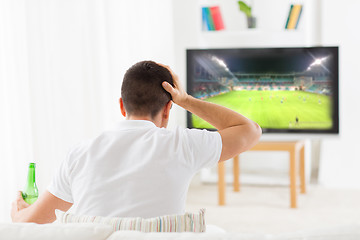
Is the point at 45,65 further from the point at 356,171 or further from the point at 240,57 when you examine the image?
the point at 356,171

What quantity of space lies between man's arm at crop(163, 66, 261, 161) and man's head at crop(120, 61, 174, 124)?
0.11ft

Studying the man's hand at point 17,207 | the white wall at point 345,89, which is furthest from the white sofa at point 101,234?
the white wall at point 345,89

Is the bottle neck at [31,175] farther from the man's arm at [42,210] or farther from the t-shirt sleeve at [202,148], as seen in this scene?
the t-shirt sleeve at [202,148]

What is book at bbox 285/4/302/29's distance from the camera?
4.56m

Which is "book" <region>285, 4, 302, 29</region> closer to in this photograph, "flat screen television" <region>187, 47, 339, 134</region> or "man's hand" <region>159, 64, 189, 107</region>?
"flat screen television" <region>187, 47, 339, 134</region>

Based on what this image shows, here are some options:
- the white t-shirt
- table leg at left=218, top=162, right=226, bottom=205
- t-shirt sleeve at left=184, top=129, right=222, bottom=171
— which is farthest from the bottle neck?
table leg at left=218, top=162, right=226, bottom=205

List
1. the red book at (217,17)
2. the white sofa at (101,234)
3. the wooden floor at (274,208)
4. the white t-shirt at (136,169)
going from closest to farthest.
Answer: the white sofa at (101,234) < the white t-shirt at (136,169) < the wooden floor at (274,208) < the red book at (217,17)

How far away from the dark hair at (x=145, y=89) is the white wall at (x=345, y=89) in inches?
137

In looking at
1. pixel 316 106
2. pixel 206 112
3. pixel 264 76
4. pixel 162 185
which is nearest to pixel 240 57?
pixel 264 76

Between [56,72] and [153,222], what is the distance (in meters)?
2.03

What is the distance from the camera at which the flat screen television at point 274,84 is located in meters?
3.89

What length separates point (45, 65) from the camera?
285cm

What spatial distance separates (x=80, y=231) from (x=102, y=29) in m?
2.69

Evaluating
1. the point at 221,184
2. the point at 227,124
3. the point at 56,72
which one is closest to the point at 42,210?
the point at 227,124
